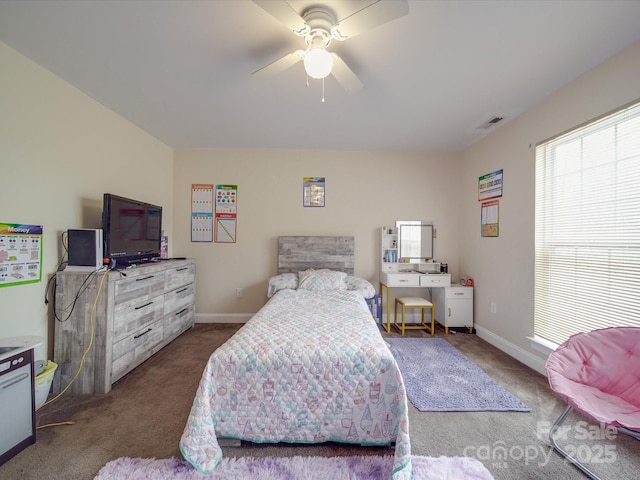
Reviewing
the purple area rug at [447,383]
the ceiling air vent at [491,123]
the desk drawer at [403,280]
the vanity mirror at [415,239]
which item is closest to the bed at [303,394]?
the purple area rug at [447,383]

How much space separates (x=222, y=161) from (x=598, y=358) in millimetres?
4185

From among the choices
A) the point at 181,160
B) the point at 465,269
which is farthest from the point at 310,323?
the point at 181,160

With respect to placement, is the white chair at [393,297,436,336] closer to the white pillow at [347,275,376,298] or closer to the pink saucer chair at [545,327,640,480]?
the white pillow at [347,275,376,298]

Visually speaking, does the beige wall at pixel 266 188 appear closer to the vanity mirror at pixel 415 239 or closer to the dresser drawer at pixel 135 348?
the vanity mirror at pixel 415 239

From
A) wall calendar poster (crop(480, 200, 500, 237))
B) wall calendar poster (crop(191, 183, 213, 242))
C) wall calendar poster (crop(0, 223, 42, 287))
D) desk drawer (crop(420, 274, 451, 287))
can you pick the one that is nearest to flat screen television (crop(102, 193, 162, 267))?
wall calendar poster (crop(0, 223, 42, 287))

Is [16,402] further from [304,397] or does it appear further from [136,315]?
[304,397]

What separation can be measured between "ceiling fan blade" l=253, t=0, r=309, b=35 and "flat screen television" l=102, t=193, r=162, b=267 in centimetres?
200

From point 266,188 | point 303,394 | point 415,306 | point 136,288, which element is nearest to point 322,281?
point 415,306

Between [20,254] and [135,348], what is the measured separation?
1110 mm

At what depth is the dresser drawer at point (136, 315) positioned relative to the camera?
2.06 metres

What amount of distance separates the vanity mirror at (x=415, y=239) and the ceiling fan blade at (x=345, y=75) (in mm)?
2247

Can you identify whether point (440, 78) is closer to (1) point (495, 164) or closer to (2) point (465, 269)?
(1) point (495, 164)

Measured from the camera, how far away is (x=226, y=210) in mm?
3598

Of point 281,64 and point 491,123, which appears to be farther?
point 491,123
